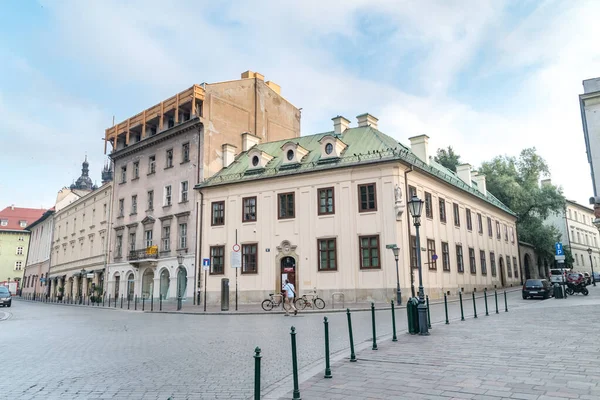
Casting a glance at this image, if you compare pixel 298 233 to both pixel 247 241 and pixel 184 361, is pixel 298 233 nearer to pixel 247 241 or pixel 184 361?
pixel 247 241

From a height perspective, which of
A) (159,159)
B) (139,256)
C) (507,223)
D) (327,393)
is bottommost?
(327,393)

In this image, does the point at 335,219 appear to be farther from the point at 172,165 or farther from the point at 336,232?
the point at 172,165

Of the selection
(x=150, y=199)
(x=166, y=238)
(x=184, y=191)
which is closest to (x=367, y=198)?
(x=184, y=191)

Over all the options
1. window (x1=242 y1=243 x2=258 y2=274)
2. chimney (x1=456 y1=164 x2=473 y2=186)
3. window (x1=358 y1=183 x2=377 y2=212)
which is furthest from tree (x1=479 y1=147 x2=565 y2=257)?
window (x1=242 y1=243 x2=258 y2=274)

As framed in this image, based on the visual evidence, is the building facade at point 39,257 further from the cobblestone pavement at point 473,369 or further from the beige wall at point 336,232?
the cobblestone pavement at point 473,369

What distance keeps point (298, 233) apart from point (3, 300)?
26799 millimetres

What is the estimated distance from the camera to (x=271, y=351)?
10391mm

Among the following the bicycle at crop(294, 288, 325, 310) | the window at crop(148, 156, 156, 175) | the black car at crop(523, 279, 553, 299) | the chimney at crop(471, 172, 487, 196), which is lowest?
the bicycle at crop(294, 288, 325, 310)

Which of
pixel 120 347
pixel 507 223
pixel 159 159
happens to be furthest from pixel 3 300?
pixel 507 223

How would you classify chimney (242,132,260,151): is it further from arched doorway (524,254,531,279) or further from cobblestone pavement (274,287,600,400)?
arched doorway (524,254,531,279)

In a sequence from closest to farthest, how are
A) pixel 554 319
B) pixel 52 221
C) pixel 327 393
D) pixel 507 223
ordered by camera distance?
pixel 327 393, pixel 554 319, pixel 507 223, pixel 52 221

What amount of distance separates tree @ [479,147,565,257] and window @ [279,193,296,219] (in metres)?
30.3

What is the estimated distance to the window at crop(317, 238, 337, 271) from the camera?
29000 millimetres

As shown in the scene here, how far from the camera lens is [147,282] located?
38750mm
